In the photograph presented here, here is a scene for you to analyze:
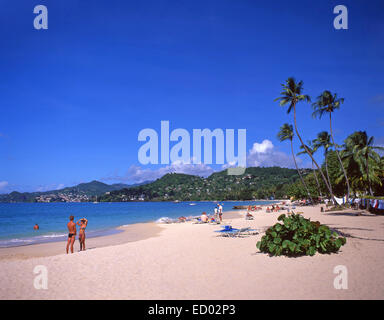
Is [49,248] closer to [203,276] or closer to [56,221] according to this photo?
[203,276]

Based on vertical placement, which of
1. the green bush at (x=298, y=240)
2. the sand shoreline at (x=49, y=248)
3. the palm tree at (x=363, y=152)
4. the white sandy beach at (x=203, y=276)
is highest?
the palm tree at (x=363, y=152)

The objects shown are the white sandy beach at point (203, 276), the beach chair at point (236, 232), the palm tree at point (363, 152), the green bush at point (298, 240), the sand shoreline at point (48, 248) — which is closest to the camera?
the white sandy beach at point (203, 276)

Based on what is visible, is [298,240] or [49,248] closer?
[298,240]

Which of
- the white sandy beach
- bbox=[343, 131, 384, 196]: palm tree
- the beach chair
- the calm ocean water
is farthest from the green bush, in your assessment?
bbox=[343, 131, 384, 196]: palm tree

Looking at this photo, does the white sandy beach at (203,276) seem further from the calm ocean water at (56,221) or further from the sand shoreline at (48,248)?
the calm ocean water at (56,221)

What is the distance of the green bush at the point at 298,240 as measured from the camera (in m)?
8.38

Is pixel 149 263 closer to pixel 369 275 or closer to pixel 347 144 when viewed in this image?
pixel 369 275

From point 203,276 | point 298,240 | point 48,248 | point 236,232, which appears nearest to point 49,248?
point 48,248

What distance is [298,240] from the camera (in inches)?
335

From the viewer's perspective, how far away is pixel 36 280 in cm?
711

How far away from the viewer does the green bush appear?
8.38 m

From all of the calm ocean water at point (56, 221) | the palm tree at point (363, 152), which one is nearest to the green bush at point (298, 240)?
the calm ocean water at point (56, 221)

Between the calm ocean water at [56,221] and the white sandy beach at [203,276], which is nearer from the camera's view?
the white sandy beach at [203,276]
